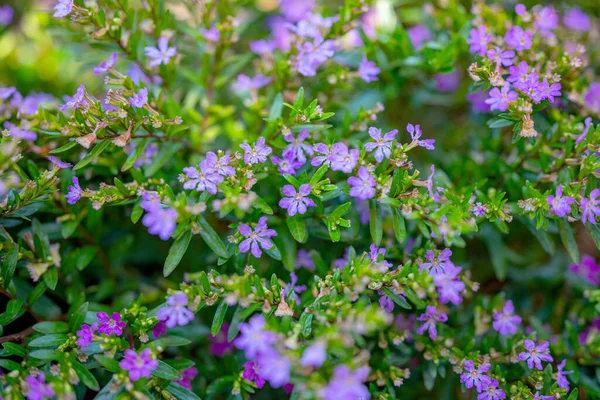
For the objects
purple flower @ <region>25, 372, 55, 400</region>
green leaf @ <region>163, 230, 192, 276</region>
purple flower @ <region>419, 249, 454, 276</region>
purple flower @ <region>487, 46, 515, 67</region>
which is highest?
purple flower @ <region>487, 46, 515, 67</region>

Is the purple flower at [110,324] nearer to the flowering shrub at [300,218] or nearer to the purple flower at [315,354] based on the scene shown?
the flowering shrub at [300,218]

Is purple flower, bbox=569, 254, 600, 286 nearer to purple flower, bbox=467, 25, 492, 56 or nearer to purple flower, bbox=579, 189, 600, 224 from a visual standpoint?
purple flower, bbox=579, 189, 600, 224

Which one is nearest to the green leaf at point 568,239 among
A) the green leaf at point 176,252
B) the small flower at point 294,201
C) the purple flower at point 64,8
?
the small flower at point 294,201

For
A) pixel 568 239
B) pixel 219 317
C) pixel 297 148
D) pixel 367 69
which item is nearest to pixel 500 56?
pixel 367 69

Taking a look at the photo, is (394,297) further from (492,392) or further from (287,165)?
(287,165)

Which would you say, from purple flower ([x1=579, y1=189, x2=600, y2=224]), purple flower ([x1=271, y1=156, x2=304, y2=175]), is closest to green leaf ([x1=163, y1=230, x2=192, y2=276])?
purple flower ([x1=271, y1=156, x2=304, y2=175])

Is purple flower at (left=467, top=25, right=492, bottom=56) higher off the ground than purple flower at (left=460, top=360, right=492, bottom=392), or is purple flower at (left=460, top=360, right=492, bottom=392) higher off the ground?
purple flower at (left=467, top=25, right=492, bottom=56)

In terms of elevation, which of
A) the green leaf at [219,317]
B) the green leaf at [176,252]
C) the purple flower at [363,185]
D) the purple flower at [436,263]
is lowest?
the green leaf at [219,317]
